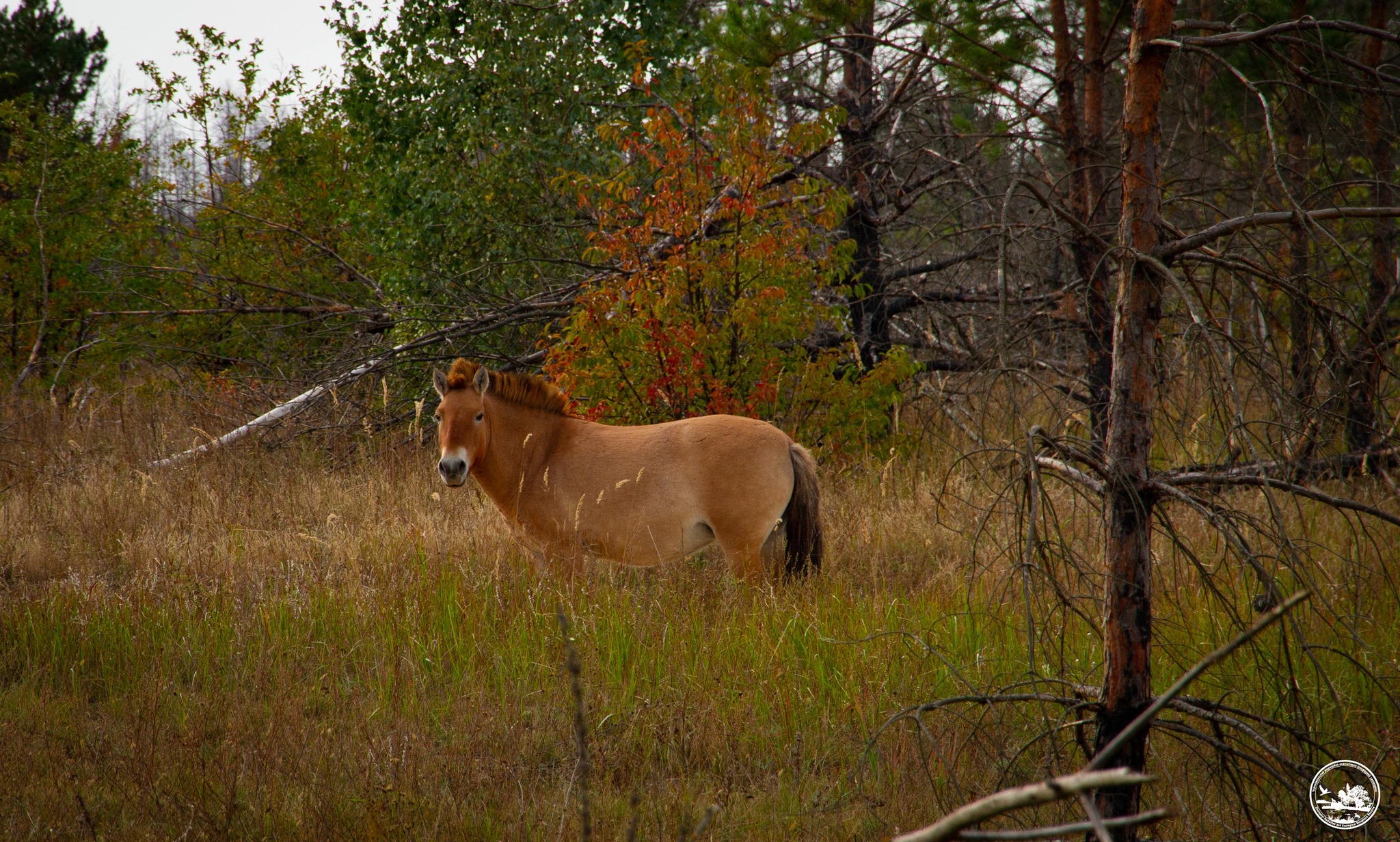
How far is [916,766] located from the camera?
167 inches

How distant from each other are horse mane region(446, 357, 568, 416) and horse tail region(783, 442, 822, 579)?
170 cm

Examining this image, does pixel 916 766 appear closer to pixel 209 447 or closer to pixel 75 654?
pixel 75 654

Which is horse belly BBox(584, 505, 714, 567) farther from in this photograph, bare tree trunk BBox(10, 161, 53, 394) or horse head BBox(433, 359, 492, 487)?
bare tree trunk BBox(10, 161, 53, 394)

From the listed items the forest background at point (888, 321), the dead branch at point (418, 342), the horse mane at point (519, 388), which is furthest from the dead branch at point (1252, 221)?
the dead branch at point (418, 342)

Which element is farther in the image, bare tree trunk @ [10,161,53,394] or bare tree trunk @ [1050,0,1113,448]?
bare tree trunk @ [10,161,53,394]

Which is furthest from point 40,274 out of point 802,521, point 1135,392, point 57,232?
point 1135,392

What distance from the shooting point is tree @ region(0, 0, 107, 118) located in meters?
21.0

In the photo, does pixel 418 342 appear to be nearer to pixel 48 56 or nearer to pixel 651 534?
pixel 651 534

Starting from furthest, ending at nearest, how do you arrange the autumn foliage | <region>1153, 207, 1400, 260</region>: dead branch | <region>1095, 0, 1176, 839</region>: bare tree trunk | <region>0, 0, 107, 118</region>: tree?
<region>0, 0, 107, 118</region>: tree, the autumn foliage, <region>1095, 0, 1176, 839</region>: bare tree trunk, <region>1153, 207, 1400, 260</region>: dead branch

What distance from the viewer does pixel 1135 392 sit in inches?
113

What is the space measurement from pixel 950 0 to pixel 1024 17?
25.9 inches

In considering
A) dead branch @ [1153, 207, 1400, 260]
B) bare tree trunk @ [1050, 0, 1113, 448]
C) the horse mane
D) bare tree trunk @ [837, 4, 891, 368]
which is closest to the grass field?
dead branch @ [1153, 207, 1400, 260]

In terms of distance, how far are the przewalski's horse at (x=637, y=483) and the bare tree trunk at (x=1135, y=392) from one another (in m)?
3.21

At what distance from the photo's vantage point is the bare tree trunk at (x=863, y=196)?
9797 mm
